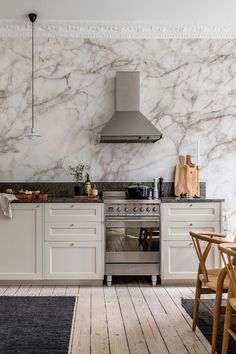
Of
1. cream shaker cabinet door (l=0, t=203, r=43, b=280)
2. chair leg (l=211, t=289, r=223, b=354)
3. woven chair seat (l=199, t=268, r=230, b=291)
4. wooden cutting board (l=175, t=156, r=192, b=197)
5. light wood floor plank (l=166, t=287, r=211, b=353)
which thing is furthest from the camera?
wooden cutting board (l=175, t=156, r=192, b=197)

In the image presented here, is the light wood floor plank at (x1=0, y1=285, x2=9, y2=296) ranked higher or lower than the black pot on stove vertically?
lower

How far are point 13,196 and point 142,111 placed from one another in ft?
6.17

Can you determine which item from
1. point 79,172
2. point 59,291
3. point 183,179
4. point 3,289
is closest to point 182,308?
point 59,291

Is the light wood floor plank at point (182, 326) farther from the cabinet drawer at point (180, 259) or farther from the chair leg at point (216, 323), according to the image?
the cabinet drawer at point (180, 259)

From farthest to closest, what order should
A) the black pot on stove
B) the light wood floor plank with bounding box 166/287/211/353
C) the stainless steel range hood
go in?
the stainless steel range hood → the black pot on stove → the light wood floor plank with bounding box 166/287/211/353

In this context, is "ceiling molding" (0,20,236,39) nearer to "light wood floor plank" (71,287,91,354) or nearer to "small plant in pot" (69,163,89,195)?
"small plant in pot" (69,163,89,195)

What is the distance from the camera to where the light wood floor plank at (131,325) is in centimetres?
301

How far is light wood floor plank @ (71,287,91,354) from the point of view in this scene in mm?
2998

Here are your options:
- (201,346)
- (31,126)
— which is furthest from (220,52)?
(201,346)

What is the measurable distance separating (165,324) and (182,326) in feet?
0.45

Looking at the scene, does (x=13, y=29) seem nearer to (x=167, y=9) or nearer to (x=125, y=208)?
(x=167, y=9)

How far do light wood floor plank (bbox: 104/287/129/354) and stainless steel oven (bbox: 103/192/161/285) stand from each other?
14.7 inches

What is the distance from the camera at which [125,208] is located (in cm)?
463

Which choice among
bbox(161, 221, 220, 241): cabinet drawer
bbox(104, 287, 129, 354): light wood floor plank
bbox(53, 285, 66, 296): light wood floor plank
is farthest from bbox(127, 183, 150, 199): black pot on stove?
bbox(53, 285, 66, 296): light wood floor plank
